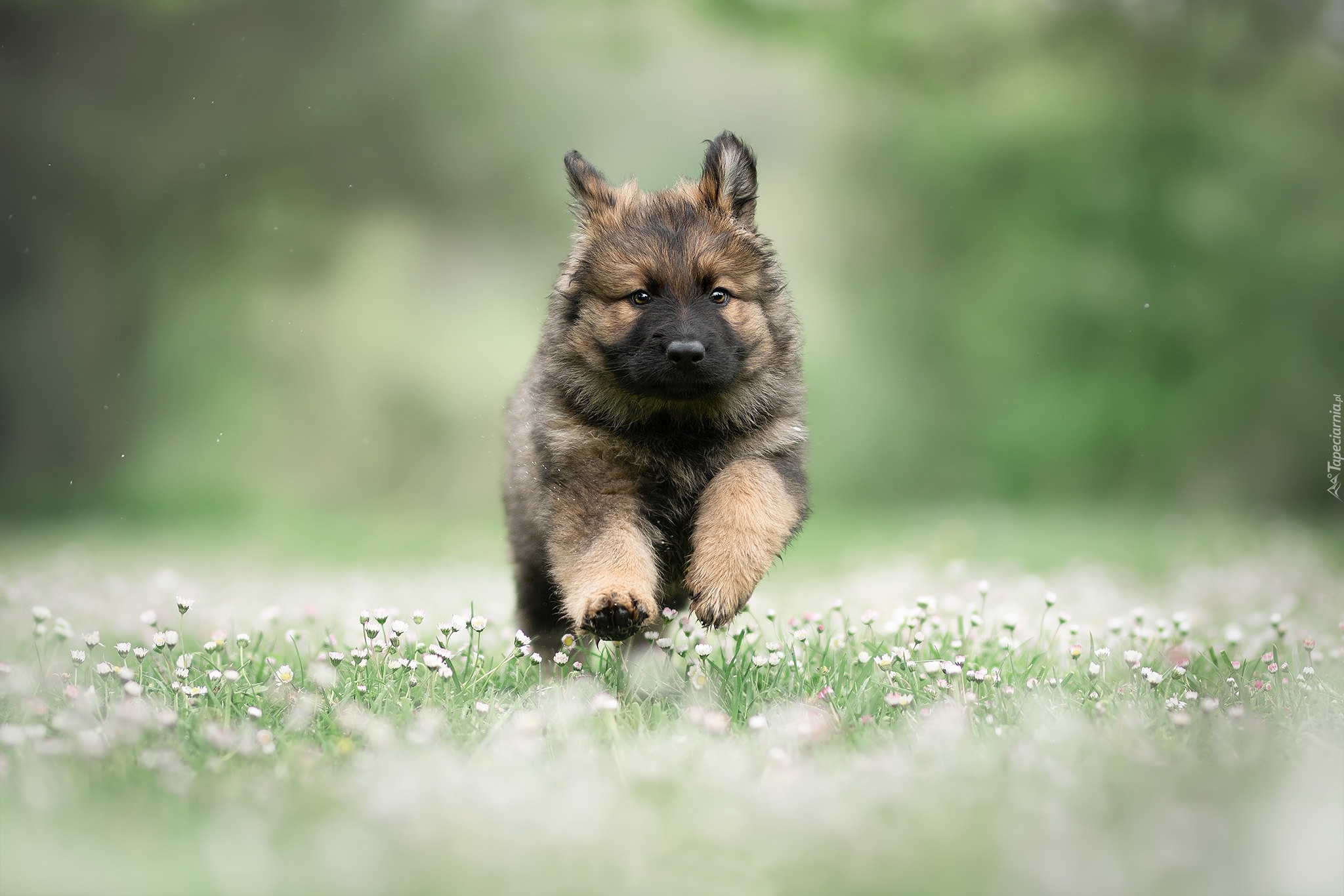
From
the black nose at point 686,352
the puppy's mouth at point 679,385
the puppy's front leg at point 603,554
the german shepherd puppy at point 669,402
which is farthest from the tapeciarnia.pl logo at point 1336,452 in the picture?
the puppy's front leg at point 603,554

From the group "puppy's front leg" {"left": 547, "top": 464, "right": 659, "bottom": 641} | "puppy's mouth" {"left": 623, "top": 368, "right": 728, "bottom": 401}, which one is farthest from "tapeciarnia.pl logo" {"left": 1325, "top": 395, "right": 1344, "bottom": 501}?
"puppy's front leg" {"left": 547, "top": 464, "right": 659, "bottom": 641}

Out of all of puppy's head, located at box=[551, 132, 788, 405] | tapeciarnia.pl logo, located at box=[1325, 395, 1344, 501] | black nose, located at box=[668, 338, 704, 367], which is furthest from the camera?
tapeciarnia.pl logo, located at box=[1325, 395, 1344, 501]

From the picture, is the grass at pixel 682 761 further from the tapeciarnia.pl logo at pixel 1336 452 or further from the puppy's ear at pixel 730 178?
the tapeciarnia.pl logo at pixel 1336 452

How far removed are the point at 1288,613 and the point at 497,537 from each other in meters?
7.28

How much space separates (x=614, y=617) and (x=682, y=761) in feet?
2.28

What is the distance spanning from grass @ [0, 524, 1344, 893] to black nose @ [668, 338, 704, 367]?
92 cm

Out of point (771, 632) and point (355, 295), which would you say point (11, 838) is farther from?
point (355, 295)

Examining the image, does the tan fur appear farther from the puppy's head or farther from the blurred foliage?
the blurred foliage

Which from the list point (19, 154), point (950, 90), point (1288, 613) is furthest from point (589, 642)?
point (950, 90)

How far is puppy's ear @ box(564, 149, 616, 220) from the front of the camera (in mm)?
4176

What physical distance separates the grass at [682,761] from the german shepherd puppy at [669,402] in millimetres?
343

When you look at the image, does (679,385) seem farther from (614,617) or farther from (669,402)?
(614,617)

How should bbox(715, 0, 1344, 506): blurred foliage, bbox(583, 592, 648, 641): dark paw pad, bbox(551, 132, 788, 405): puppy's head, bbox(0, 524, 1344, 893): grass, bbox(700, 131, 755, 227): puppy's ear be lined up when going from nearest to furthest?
bbox(0, 524, 1344, 893): grass → bbox(583, 592, 648, 641): dark paw pad → bbox(551, 132, 788, 405): puppy's head → bbox(700, 131, 755, 227): puppy's ear → bbox(715, 0, 1344, 506): blurred foliage

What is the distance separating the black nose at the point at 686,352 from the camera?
3.54 m
